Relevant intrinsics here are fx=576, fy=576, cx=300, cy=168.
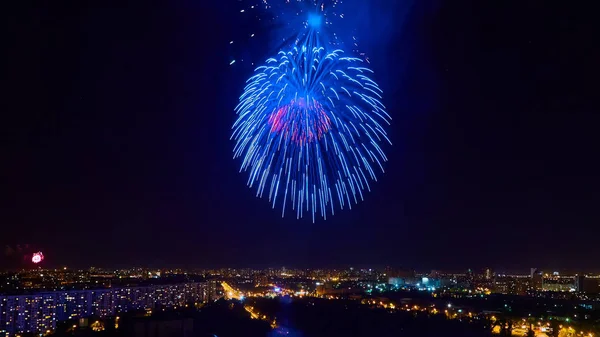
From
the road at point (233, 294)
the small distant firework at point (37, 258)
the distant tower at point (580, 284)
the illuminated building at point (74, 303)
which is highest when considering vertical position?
the small distant firework at point (37, 258)

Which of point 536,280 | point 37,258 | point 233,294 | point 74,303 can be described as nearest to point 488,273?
point 536,280

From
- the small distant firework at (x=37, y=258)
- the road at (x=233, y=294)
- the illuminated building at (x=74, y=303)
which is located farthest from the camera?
the road at (x=233, y=294)

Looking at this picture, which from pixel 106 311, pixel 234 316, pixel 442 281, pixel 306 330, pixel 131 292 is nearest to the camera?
pixel 306 330

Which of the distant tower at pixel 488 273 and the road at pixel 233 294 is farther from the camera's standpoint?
the distant tower at pixel 488 273

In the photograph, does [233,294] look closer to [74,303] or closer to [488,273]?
[74,303]

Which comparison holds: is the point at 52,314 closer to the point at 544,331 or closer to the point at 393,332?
the point at 393,332

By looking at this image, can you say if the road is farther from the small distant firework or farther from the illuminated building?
the small distant firework

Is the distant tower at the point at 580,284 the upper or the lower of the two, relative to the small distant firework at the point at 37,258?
lower

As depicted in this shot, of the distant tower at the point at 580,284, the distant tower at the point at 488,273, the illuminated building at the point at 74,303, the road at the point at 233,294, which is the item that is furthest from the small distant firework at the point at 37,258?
the distant tower at the point at 488,273

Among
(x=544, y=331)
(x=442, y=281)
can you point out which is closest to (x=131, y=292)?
(x=544, y=331)

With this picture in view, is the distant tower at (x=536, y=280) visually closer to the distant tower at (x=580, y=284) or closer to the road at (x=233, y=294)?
the distant tower at (x=580, y=284)

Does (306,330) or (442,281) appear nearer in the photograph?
(306,330)
